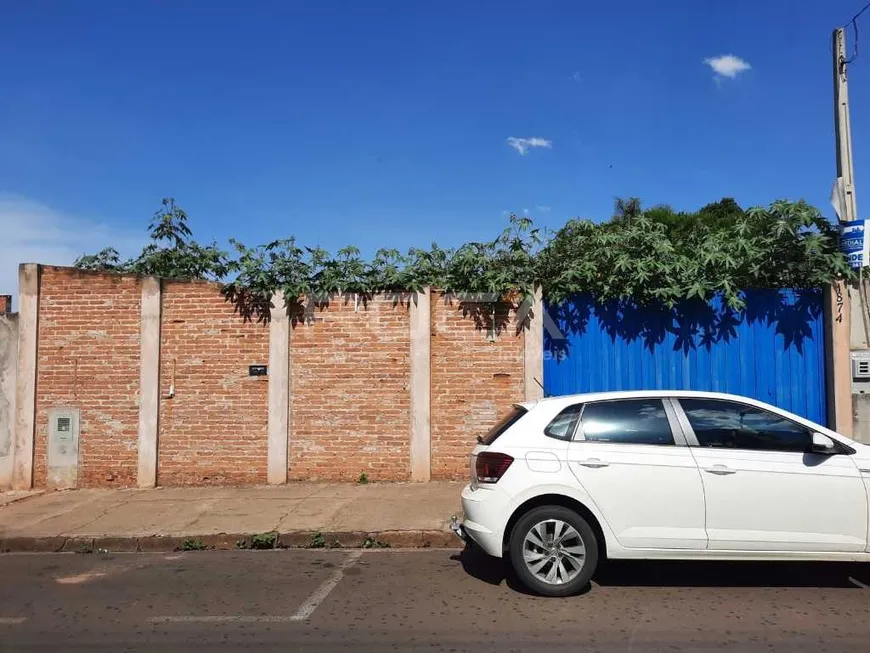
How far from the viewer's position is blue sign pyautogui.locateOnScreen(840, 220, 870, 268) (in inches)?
352

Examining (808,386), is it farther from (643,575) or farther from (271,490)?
(271,490)

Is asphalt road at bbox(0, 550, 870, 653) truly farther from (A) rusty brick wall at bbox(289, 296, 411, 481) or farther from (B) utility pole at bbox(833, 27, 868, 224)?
(B) utility pole at bbox(833, 27, 868, 224)

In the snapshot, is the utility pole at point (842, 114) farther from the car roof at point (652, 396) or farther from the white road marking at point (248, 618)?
the white road marking at point (248, 618)

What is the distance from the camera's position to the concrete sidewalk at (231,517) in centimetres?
743

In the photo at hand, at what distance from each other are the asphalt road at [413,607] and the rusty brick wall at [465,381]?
320cm

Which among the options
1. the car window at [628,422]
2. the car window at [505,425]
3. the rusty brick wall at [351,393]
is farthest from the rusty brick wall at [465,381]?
the car window at [628,422]

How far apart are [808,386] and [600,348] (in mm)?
2906

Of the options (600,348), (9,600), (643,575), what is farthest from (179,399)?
(643,575)

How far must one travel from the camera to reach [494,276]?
997 cm

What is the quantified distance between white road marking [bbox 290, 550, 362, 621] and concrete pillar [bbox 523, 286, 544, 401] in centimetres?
400

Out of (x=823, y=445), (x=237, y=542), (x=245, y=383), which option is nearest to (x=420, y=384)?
(x=245, y=383)

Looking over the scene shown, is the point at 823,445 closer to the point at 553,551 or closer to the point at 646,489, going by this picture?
the point at 646,489

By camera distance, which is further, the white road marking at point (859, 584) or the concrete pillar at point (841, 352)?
the concrete pillar at point (841, 352)

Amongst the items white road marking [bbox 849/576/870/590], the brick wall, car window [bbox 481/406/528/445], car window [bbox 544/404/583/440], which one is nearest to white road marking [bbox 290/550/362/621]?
car window [bbox 481/406/528/445]
